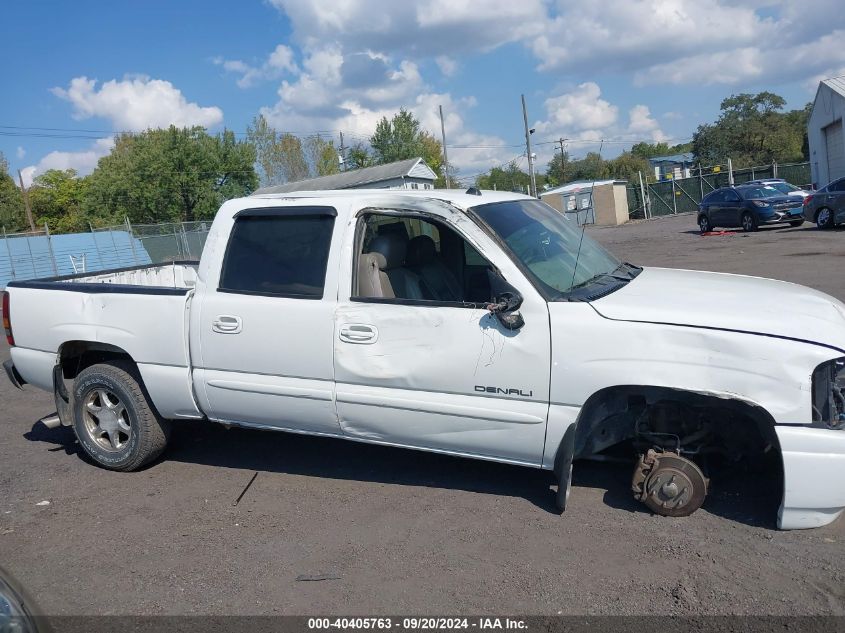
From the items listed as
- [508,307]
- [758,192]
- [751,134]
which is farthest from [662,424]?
[751,134]

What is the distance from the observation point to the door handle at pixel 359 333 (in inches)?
173

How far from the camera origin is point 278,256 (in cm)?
482

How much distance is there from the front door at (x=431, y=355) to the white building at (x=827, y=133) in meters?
37.2

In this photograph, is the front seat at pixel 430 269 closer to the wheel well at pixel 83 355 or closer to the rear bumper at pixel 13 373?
the wheel well at pixel 83 355

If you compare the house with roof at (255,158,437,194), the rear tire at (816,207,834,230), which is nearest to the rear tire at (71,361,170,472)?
the rear tire at (816,207,834,230)

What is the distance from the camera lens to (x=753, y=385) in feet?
12.0

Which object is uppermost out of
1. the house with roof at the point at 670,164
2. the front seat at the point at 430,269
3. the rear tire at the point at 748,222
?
the house with roof at the point at 670,164

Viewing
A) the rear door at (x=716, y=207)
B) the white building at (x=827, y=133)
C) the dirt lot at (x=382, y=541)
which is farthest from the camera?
the white building at (x=827, y=133)

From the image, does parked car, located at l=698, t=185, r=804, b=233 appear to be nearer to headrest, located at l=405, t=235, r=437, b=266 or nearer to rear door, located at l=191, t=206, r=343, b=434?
headrest, located at l=405, t=235, r=437, b=266

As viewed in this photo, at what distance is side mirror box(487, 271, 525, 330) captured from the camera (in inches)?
159

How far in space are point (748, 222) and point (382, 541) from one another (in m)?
23.4

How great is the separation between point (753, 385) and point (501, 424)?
1.31 metres

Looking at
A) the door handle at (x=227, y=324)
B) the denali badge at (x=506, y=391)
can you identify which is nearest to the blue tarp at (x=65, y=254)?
the door handle at (x=227, y=324)

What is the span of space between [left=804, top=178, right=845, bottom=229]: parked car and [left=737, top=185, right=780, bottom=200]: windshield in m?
1.93
